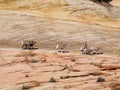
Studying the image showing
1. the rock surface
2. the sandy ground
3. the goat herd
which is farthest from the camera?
the goat herd

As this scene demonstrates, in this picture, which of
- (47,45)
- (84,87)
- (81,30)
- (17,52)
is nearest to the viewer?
(84,87)

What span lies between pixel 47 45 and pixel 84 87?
2274cm

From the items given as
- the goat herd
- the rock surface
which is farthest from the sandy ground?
the goat herd

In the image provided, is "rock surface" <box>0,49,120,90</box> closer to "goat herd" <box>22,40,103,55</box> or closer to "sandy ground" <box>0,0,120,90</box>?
"sandy ground" <box>0,0,120,90</box>

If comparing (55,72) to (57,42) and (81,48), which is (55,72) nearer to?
(81,48)

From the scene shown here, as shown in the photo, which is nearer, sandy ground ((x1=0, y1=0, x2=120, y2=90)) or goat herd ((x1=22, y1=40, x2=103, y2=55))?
sandy ground ((x1=0, y1=0, x2=120, y2=90))

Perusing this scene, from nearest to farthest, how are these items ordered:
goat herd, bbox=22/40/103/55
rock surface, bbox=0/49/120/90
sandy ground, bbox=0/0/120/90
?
rock surface, bbox=0/49/120/90 → sandy ground, bbox=0/0/120/90 → goat herd, bbox=22/40/103/55

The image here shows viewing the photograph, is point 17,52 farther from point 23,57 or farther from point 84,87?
point 84,87

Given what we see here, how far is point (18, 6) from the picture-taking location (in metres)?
73.8

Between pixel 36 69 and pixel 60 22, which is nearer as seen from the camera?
pixel 36 69

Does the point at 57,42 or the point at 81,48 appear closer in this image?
the point at 81,48

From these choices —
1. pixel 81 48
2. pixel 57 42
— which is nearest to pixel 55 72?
pixel 81 48

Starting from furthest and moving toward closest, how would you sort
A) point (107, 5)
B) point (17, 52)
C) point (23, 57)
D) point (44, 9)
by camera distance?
point (107, 5)
point (44, 9)
point (17, 52)
point (23, 57)

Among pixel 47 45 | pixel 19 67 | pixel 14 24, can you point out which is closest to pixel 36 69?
pixel 19 67
